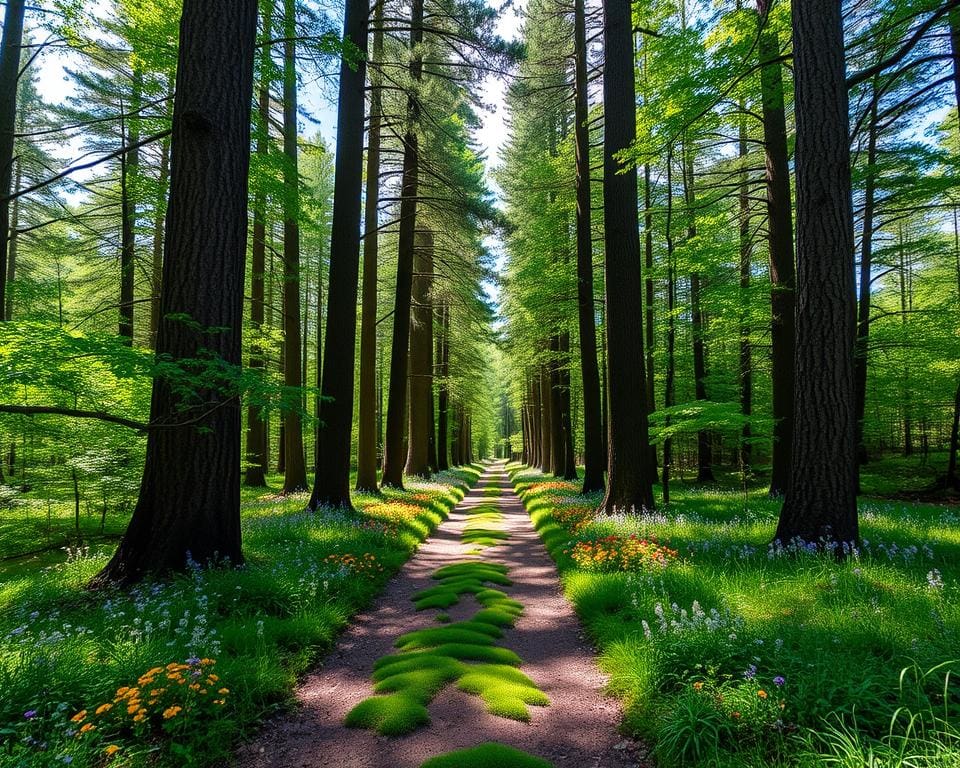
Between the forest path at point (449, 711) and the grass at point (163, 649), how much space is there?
0.23 metres

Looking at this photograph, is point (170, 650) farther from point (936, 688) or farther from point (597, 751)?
point (936, 688)

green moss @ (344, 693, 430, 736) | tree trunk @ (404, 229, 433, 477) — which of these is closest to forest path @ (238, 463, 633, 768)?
green moss @ (344, 693, 430, 736)

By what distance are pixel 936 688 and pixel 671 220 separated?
14912mm

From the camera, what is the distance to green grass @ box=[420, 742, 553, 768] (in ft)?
8.29

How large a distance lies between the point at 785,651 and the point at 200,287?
253 inches

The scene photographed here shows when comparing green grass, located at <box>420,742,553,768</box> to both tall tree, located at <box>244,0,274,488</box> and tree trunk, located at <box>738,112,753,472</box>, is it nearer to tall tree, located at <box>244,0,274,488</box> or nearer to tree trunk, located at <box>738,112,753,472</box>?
tall tree, located at <box>244,0,274,488</box>

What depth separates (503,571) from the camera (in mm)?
7211

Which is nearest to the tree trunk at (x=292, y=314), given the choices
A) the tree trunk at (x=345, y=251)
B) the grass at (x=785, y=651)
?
the tree trunk at (x=345, y=251)

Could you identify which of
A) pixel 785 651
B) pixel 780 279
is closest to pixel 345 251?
pixel 785 651

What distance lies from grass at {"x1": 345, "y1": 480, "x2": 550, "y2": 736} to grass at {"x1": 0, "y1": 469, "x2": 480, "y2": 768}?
74 centimetres

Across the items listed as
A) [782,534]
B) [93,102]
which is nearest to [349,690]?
[782,534]

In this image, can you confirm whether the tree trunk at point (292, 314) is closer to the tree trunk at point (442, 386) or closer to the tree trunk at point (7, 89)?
the tree trunk at point (7, 89)

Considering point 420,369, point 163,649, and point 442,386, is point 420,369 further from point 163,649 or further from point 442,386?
point 163,649

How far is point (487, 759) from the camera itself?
2572 millimetres
